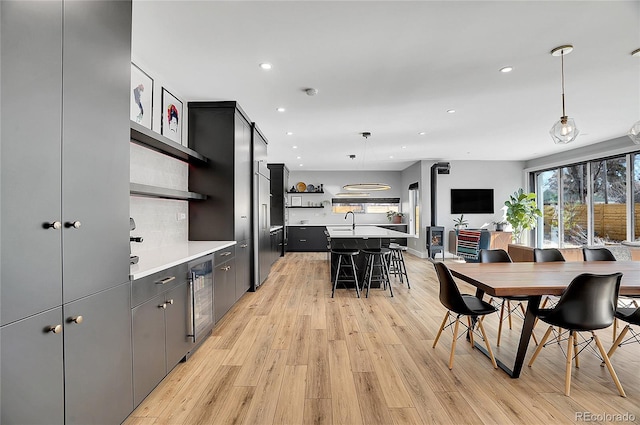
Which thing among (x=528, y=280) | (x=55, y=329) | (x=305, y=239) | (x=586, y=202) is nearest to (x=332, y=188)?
(x=305, y=239)

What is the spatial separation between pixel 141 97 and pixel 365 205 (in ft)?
25.8

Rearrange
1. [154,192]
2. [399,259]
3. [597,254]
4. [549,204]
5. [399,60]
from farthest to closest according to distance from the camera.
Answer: [549,204]
[399,259]
[597,254]
[399,60]
[154,192]

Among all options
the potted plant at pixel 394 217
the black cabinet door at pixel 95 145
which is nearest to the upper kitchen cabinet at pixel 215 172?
the black cabinet door at pixel 95 145

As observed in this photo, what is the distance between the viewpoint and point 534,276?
2.46 metres

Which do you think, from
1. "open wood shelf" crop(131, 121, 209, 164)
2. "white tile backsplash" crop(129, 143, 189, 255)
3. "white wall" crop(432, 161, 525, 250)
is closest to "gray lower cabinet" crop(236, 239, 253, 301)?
"white tile backsplash" crop(129, 143, 189, 255)

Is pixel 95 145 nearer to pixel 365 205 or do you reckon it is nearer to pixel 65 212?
pixel 65 212

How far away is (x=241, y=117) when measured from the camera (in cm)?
414

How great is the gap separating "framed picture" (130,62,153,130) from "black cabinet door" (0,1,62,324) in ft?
5.04

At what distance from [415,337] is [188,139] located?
3.53 meters

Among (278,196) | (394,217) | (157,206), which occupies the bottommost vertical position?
(394,217)

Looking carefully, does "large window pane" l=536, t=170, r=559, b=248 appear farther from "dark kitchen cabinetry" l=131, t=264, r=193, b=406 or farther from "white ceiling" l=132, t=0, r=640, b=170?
"dark kitchen cabinetry" l=131, t=264, r=193, b=406

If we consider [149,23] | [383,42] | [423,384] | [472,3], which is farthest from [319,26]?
[423,384]

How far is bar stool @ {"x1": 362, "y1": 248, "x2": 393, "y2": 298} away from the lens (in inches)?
186

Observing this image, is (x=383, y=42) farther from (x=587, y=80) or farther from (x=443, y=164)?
(x=443, y=164)
